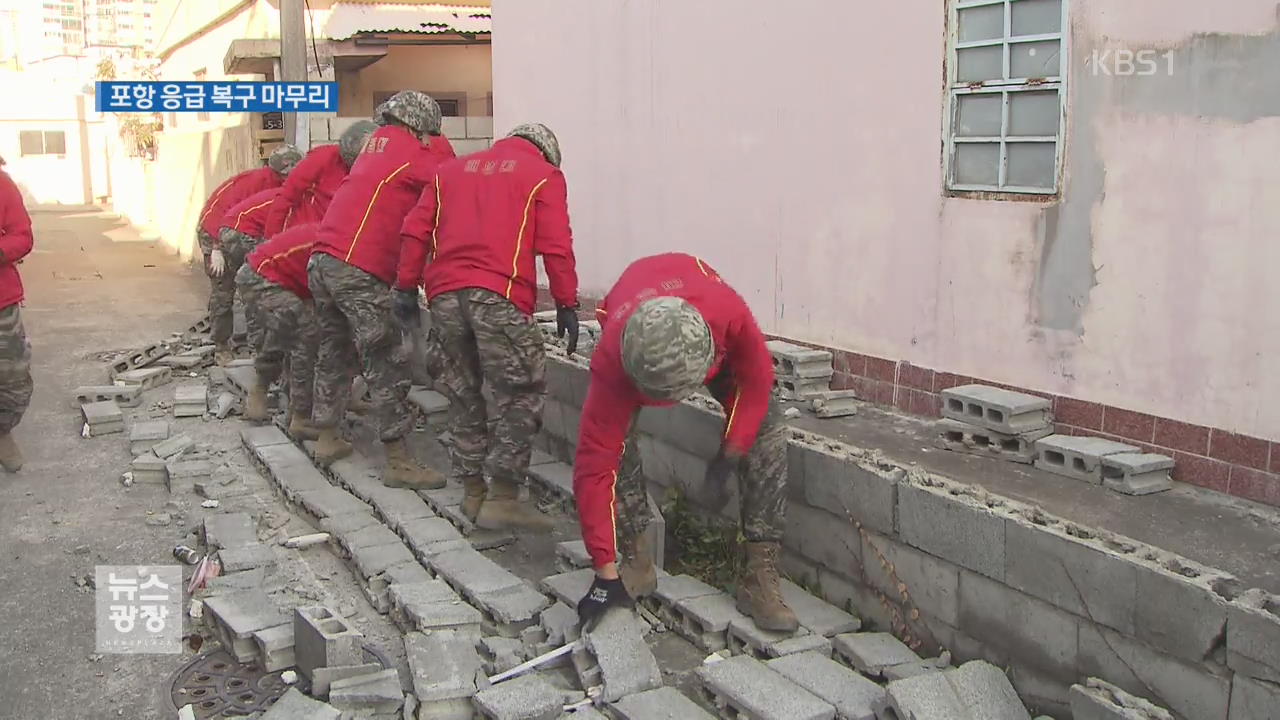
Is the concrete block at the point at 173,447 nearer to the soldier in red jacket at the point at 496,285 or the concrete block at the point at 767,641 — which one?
the soldier in red jacket at the point at 496,285

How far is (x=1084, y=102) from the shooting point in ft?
16.3

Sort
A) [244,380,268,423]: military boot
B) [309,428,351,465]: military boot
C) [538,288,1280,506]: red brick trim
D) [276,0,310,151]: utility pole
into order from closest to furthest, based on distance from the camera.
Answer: [538,288,1280,506]: red brick trim
[309,428,351,465]: military boot
[244,380,268,423]: military boot
[276,0,310,151]: utility pole

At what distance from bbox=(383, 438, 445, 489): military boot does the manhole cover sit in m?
1.91

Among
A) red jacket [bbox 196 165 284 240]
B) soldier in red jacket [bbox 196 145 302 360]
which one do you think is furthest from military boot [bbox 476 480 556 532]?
red jacket [bbox 196 165 284 240]

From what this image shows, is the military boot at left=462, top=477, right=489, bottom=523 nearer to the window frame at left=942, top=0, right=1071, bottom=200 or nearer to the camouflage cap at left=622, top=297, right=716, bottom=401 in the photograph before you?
the camouflage cap at left=622, top=297, right=716, bottom=401

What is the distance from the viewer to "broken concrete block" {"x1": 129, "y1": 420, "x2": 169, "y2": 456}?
7.52 m

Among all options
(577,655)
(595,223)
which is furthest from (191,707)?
(595,223)

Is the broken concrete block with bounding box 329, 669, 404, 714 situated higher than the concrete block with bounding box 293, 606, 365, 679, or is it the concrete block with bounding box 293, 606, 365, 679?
the concrete block with bounding box 293, 606, 365, 679

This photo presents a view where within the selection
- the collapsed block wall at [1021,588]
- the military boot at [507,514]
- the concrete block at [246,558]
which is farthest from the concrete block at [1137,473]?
the concrete block at [246,558]

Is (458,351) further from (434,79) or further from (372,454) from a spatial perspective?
(434,79)

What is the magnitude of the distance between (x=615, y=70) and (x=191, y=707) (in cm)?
542

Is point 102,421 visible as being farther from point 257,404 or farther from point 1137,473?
point 1137,473

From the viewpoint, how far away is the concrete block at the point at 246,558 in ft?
17.4

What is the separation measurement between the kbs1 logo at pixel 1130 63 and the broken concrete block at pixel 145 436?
6.00 meters
